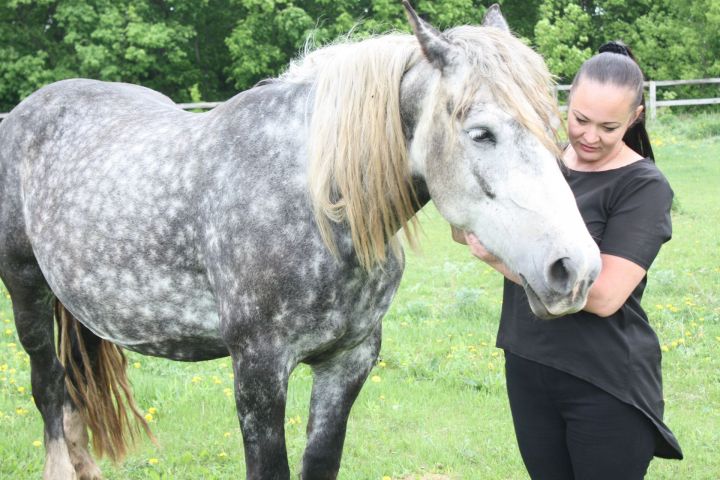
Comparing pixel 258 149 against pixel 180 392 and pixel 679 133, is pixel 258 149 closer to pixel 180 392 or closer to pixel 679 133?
pixel 180 392

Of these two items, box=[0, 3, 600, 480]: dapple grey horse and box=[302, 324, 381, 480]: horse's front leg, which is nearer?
box=[0, 3, 600, 480]: dapple grey horse

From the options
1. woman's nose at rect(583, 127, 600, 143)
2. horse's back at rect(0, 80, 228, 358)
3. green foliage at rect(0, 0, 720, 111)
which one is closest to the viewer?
woman's nose at rect(583, 127, 600, 143)

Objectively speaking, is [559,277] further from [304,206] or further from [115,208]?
[115,208]

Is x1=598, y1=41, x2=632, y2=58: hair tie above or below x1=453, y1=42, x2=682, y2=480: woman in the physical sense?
above

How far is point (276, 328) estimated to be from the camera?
107 inches

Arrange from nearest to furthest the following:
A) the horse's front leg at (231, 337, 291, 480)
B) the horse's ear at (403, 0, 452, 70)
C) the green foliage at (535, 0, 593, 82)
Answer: the horse's ear at (403, 0, 452, 70) < the horse's front leg at (231, 337, 291, 480) < the green foliage at (535, 0, 593, 82)

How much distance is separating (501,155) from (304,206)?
73 centimetres

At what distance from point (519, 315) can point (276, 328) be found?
2.61ft

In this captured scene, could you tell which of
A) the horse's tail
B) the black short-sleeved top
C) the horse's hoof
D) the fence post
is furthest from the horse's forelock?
the fence post

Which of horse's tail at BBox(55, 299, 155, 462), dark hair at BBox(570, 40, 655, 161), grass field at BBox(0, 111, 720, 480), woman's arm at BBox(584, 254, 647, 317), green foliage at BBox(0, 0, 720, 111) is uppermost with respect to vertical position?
dark hair at BBox(570, 40, 655, 161)

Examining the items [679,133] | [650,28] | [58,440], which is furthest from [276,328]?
[650,28]

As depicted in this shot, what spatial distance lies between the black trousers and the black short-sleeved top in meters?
0.05

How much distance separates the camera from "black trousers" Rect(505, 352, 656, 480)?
2508 millimetres

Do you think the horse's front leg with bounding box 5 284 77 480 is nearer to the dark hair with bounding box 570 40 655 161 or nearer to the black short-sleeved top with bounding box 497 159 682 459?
the black short-sleeved top with bounding box 497 159 682 459
